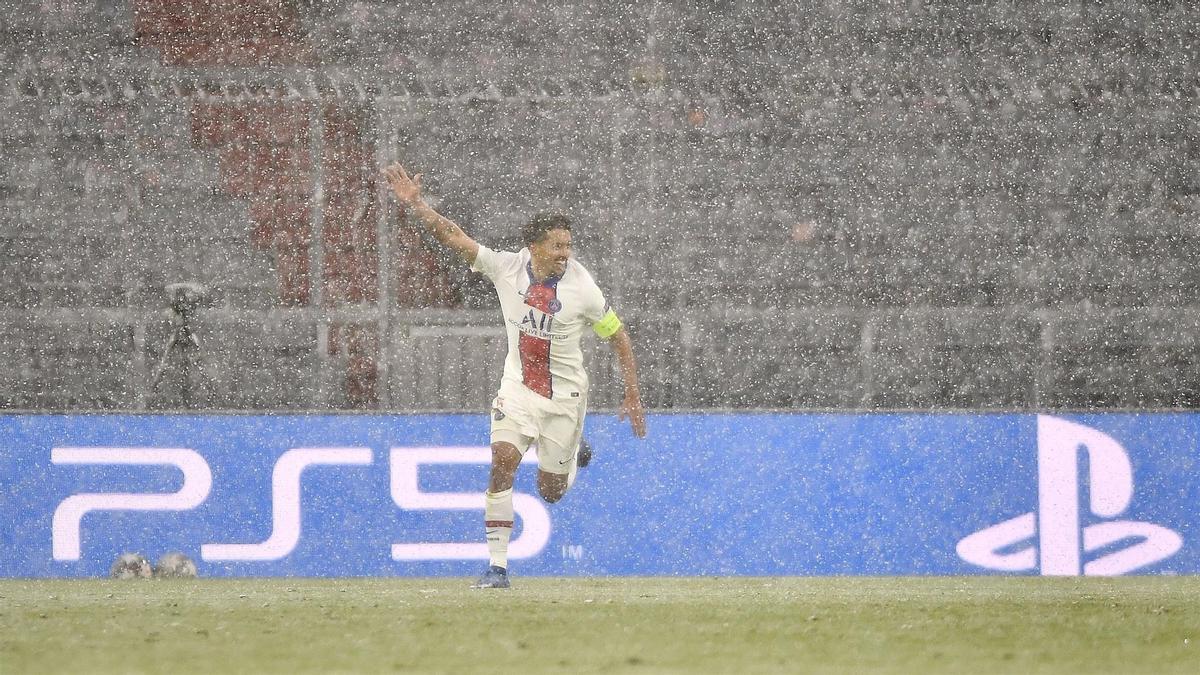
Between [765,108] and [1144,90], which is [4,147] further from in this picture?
[1144,90]

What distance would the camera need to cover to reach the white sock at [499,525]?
7.09 metres

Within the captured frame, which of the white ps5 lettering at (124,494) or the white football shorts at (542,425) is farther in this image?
the white ps5 lettering at (124,494)

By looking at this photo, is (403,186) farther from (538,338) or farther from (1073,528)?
(1073,528)

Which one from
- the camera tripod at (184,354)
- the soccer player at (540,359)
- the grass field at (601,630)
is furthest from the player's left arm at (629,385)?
the camera tripod at (184,354)

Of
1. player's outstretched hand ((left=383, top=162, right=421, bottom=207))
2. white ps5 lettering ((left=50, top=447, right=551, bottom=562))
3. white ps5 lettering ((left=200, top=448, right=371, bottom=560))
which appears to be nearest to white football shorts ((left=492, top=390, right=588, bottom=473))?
player's outstretched hand ((left=383, top=162, right=421, bottom=207))

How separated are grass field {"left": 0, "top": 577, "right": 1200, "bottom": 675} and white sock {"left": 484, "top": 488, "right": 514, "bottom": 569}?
210mm

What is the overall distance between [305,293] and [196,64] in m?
2.18

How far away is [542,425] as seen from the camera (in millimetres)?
7336

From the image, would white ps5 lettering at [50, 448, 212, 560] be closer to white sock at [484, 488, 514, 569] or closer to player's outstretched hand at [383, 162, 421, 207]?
white sock at [484, 488, 514, 569]

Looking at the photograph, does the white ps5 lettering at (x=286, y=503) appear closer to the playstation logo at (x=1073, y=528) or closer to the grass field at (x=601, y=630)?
the grass field at (x=601, y=630)

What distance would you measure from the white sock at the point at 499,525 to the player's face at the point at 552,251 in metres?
0.94

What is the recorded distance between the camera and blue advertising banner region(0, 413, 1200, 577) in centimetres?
873

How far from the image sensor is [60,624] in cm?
566

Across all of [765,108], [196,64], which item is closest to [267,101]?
[196,64]
